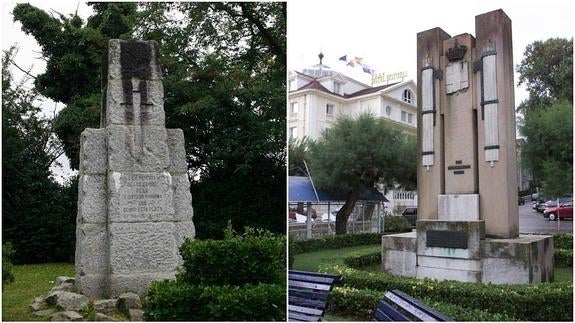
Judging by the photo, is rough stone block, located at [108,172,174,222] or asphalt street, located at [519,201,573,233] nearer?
rough stone block, located at [108,172,174,222]

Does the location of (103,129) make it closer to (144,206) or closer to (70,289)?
(144,206)

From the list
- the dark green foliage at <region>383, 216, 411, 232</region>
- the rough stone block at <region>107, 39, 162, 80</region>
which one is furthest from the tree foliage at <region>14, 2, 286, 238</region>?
the dark green foliage at <region>383, 216, 411, 232</region>

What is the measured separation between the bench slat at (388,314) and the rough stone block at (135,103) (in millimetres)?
4679

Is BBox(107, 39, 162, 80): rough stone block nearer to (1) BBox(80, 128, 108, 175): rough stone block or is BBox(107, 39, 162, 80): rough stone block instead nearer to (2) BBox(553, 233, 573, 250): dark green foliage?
(1) BBox(80, 128, 108, 175): rough stone block

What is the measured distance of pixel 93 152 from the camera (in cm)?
789

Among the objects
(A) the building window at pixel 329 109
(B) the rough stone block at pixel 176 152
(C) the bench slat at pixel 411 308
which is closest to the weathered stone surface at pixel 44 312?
(B) the rough stone block at pixel 176 152

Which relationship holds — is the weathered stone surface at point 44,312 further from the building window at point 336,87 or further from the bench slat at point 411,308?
the building window at point 336,87

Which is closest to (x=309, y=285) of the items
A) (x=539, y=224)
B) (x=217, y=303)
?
(x=217, y=303)

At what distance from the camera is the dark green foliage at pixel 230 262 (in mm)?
5621

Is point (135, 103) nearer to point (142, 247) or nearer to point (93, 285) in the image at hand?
point (142, 247)

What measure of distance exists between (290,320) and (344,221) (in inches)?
640

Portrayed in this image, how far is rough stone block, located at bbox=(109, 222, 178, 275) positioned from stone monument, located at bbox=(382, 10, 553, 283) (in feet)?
14.1

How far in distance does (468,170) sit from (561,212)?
2533cm

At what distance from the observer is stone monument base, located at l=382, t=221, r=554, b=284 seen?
866 cm
